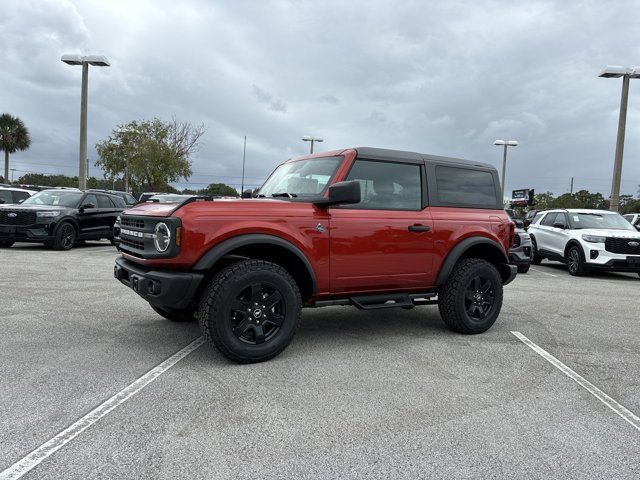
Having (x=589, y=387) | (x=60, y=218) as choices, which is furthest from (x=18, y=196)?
(x=589, y=387)

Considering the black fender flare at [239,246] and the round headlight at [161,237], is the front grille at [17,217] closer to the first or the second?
the round headlight at [161,237]

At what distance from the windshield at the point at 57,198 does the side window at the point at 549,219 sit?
13.1 m

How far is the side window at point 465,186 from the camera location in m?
5.42

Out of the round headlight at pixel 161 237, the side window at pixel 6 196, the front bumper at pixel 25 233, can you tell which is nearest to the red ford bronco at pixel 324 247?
the round headlight at pixel 161 237

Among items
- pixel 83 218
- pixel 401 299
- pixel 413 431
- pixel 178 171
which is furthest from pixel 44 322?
pixel 178 171

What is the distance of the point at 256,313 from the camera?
4.20 meters

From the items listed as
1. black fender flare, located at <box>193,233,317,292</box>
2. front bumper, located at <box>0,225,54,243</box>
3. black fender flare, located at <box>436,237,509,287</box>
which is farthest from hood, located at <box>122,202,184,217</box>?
front bumper, located at <box>0,225,54,243</box>

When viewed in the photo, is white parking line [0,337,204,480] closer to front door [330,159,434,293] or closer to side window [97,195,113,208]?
front door [330,159,434,293]

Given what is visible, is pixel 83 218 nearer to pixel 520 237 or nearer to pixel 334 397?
pixel 520 237

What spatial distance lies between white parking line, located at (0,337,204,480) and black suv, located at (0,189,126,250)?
1002cm

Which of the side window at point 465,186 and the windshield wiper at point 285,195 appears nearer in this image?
the windshield wiper at point 285,195

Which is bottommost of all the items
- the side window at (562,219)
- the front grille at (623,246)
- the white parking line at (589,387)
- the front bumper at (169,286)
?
the white parking line at (589,387)

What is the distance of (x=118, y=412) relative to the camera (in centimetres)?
320

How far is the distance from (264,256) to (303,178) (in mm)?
981
